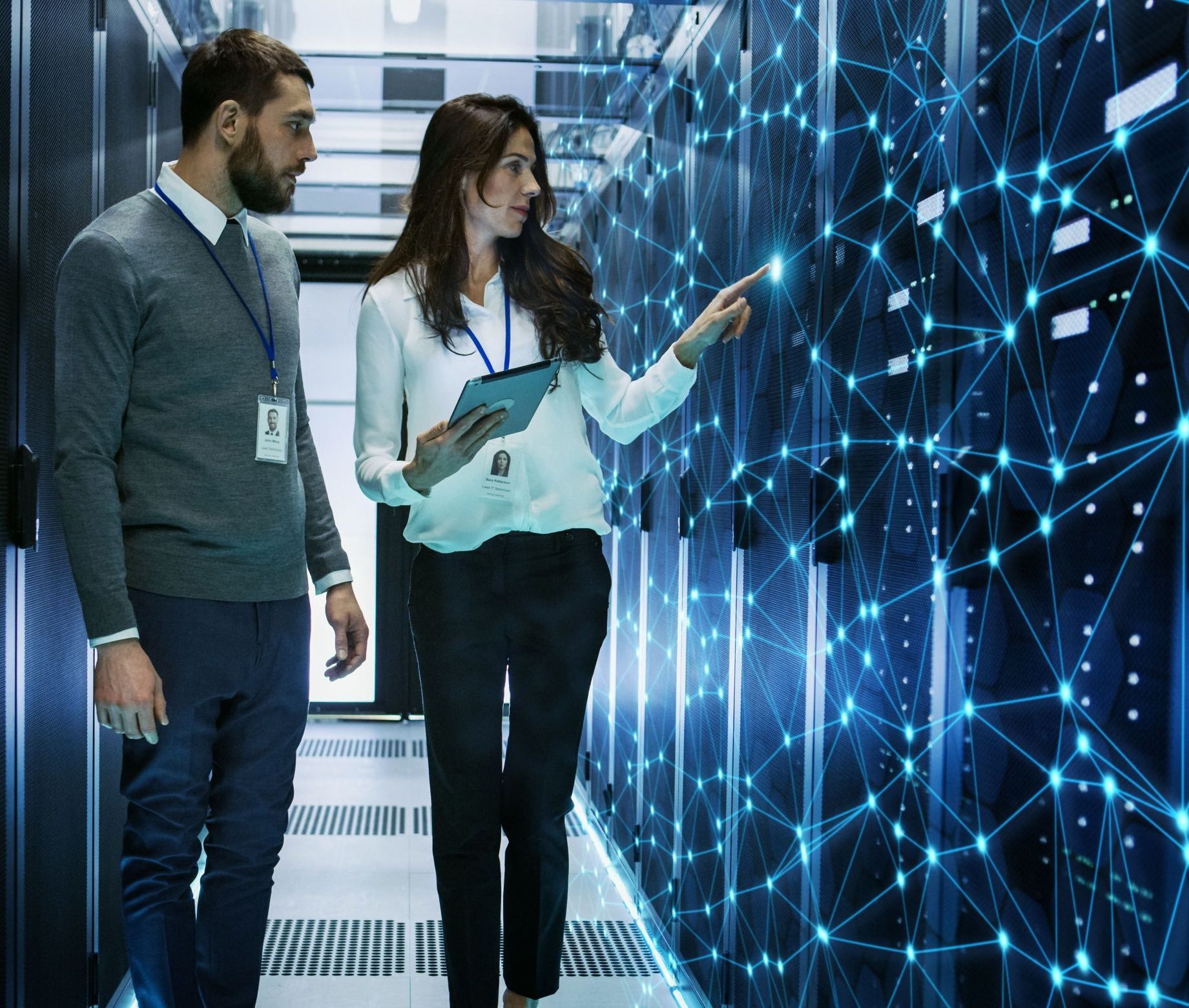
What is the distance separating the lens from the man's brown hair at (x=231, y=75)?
166cm

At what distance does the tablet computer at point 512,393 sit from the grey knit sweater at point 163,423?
341 mm

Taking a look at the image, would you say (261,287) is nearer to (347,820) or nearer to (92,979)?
(92,979)

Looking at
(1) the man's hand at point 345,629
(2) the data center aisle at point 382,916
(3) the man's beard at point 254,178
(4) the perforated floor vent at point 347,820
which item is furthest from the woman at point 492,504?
(4) the perforated floor vent at point 347,820

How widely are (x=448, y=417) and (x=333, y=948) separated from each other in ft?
5.28

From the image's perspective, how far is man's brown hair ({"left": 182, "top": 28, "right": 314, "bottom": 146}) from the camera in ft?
5.45

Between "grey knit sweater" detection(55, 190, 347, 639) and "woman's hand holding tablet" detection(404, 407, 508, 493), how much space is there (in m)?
0.26

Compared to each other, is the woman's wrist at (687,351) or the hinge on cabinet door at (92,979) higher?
the woman's wrist at (687,351)

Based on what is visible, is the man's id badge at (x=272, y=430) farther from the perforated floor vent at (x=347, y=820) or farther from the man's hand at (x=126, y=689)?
the perforated floor vent at (x=347, y=820)

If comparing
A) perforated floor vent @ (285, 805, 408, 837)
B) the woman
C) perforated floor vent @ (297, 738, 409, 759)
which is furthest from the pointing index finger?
perforated floor vent @ (297, 738, 409, 759)

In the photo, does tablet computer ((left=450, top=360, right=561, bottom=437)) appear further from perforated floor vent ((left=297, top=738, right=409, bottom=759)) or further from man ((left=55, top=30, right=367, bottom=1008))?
perforated floor vent ((left=297, top=738, right=409, bottom=759))

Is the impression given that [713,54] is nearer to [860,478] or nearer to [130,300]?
[860,478]
